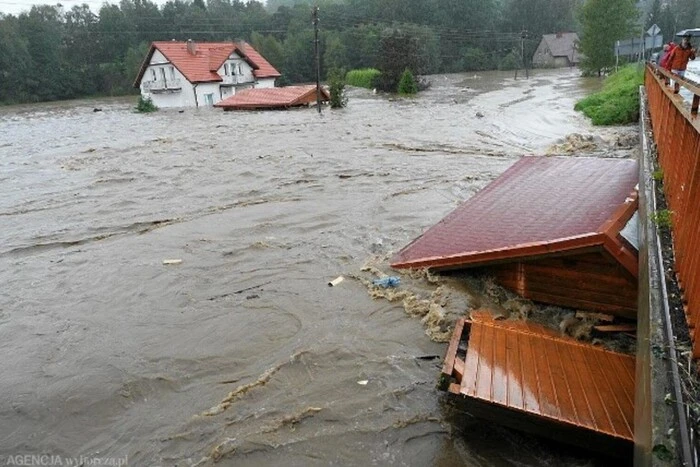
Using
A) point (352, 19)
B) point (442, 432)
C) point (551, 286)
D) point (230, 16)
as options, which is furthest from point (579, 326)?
point (230, 16)

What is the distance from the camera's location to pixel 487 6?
76938 millimetres

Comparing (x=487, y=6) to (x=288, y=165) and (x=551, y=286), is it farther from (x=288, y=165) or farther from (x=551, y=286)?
(x=551, y=286)

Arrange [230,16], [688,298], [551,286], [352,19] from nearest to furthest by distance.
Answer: [688,298], [551,286], [352,19], [230,16]

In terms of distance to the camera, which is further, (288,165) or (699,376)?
(288,165)

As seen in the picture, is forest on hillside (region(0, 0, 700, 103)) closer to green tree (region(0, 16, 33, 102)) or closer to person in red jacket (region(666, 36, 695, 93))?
green tree (region(0, 16, 33, 102))

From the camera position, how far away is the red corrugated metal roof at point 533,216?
573 cm

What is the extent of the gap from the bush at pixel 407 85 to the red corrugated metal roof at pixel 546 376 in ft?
126

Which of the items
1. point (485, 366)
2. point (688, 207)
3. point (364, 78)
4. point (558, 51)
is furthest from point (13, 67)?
point (558, 51)

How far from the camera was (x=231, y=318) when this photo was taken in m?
6.08

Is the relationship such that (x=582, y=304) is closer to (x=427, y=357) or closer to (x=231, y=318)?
(x=427, y=357)

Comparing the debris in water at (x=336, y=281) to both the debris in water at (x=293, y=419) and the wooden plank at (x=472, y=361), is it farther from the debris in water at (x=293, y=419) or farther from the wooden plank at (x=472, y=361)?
the debris in water at (x=293, y=419)

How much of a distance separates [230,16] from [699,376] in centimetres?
9132

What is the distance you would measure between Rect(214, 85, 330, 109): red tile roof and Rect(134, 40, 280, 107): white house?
7.61 m

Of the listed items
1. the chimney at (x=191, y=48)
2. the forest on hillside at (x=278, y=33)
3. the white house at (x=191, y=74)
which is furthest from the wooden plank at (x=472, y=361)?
the forest on hillside at (x=278, y=33)
